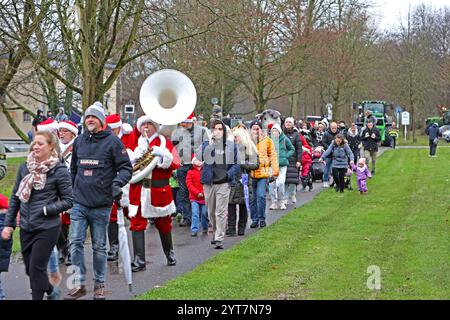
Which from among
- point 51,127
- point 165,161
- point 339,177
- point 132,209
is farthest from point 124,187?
point 339,177

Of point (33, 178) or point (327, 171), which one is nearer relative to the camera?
point (33, 178)

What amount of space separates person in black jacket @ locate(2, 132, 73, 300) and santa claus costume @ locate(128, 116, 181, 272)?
2.37m

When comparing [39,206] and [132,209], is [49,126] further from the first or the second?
[39,206]

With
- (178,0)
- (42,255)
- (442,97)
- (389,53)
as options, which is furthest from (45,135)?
(442,97)

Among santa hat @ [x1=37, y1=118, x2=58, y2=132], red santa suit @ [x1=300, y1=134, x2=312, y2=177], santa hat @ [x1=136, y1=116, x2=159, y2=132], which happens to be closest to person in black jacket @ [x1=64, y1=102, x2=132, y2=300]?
santa hat @ [x1=136, y1=116, x2=159, y2=132]

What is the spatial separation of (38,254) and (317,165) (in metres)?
16.5

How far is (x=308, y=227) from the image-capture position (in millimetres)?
13812

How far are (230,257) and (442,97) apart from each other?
61.4 m

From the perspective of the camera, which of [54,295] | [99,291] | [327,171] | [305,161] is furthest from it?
[327,171]

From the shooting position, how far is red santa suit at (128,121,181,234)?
392 inches

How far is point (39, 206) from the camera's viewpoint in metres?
7.46

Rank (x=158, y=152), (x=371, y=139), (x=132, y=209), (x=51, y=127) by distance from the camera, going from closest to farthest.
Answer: (x=158, y=152) → (x=132, y=209) → (x=51, y=127) → (x=371, y=139)

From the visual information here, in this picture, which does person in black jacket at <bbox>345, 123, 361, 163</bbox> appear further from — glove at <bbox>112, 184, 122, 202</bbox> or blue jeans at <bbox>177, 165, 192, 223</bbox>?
glove at <bbox>112, 184, 122, 202</bbox>

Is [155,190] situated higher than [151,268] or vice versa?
[155,190]
